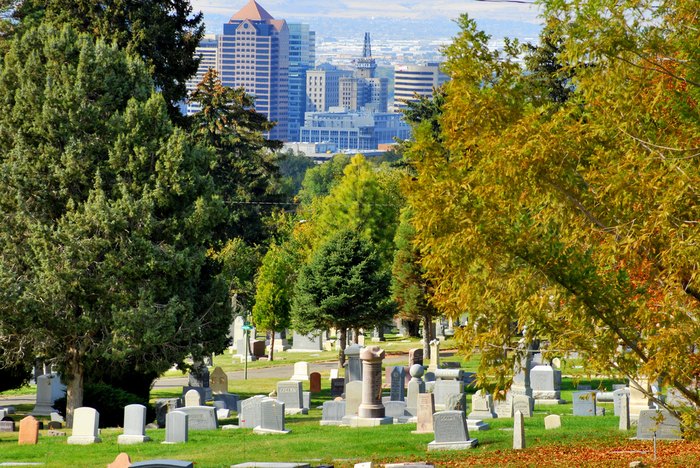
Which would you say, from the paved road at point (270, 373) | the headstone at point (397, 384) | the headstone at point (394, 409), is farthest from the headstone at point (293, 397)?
the paved road at point (270, 373)

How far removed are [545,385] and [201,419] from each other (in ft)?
37.9

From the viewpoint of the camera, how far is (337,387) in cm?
4078

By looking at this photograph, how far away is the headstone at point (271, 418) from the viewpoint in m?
28.2

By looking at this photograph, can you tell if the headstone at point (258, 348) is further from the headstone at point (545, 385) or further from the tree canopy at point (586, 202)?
the tree canopy at point (586, 202)

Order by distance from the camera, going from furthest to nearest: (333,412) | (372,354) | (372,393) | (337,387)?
(337,387), (333,412), (372,354), (372,393)

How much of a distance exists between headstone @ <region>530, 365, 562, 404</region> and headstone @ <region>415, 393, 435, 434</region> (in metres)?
9.45

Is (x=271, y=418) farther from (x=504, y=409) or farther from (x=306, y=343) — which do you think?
(x=306, y=343)

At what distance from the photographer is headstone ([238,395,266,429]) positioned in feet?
97.8

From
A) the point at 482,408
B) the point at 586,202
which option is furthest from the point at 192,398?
the point at 586,202

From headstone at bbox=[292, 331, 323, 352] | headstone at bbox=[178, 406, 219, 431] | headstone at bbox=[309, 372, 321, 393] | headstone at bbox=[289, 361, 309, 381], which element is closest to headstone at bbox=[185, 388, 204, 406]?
headstone at bbox=[178, 406, 219, 431]

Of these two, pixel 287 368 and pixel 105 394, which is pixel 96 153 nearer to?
pixel 105 394

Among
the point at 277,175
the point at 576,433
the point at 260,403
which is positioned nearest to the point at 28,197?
the point at 260,403

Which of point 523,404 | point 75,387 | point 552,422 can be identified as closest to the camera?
point 552,422

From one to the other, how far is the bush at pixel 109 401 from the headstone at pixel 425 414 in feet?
28.5
